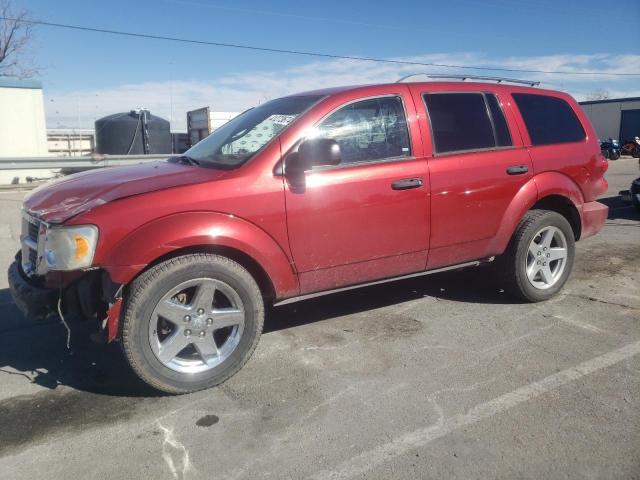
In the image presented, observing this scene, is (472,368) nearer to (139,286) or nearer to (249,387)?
(249,387)

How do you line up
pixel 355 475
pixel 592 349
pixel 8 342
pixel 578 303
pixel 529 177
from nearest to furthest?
pixel 355 475 → pixel 592 349 → pixel 8 342 → pixel 529 177 → pixel 578 303

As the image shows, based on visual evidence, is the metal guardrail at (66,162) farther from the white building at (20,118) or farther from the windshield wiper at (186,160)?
the windshield wiper at (186,160)

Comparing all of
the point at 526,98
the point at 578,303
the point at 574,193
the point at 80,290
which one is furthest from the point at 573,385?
the point at 80,290

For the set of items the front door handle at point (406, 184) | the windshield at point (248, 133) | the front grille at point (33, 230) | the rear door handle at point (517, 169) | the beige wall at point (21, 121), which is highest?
the beige wall at point (21, 121)

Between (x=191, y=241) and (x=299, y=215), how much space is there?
0.75m

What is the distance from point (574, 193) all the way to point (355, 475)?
3.51 meters

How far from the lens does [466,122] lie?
4.52m

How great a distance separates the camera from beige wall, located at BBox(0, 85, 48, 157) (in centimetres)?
1606

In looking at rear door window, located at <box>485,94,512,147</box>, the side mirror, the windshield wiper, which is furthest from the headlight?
rear door window, located at <box>485,94,512,147</box>

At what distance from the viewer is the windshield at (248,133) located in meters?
3.87

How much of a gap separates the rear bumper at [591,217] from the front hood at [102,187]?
3384 mm

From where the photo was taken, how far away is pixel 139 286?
3230mm

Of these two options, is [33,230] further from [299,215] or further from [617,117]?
[617,117]

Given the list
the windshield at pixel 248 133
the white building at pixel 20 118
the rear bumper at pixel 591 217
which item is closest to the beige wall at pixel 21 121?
the white building at pixel 20 118
